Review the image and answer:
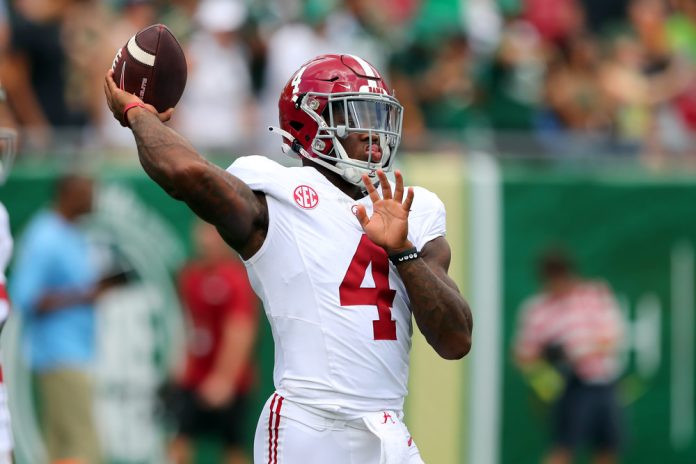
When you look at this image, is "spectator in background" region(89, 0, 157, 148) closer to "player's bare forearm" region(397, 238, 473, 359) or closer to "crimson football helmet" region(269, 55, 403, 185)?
"crimson football helmet" region(269, 55, 403, 185)

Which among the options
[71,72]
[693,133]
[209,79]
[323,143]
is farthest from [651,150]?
[323,143]

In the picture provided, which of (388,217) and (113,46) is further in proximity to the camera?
(113,46)

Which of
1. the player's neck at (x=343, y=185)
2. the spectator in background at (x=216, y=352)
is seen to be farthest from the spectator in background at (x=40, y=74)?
the player's neck at (x=343, y=185)

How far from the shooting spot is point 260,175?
166 inches

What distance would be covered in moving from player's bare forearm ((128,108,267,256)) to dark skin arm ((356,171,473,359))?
0.36 metres

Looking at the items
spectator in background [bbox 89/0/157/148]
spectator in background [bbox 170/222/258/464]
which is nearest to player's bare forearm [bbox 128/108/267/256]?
spectator in background [bbox 170/222/258/464]

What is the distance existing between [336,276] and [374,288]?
132 millimetres

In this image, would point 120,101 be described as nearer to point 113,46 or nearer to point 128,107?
point 128,107

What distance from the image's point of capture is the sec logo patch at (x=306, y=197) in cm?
423

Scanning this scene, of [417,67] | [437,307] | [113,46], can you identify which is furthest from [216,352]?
[437,307]

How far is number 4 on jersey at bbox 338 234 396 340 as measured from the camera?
422cm

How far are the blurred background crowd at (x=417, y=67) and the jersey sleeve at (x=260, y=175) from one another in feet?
16.3

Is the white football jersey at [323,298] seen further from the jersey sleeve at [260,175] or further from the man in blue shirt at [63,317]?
the man in blue shirt at [63,317]

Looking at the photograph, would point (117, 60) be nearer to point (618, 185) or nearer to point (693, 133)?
point (618, 185)
